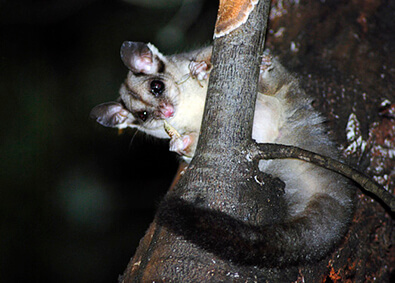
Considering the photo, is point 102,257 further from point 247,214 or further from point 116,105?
point 247,214

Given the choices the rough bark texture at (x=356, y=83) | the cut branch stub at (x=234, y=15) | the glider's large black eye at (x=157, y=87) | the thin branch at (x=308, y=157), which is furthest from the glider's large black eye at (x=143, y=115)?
the thin branch at (x=308, y=157)

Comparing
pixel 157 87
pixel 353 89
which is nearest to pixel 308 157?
pixel 353 89

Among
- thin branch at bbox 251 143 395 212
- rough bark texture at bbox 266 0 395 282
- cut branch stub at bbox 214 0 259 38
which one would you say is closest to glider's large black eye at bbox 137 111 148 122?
rough bark texture at bbox 266 0 395 282

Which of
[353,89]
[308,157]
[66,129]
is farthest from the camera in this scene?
[66,129]

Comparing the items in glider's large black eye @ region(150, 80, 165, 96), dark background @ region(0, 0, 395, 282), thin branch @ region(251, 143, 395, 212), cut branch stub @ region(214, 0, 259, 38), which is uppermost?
cut branch stub @ region(214, 0, 259, 38)

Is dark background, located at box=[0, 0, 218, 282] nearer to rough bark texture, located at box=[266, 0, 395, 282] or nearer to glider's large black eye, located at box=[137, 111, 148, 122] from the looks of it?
glider's large black eye, located at box=[137, 111, 148, 122]

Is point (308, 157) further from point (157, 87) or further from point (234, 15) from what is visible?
point (157, 87)
